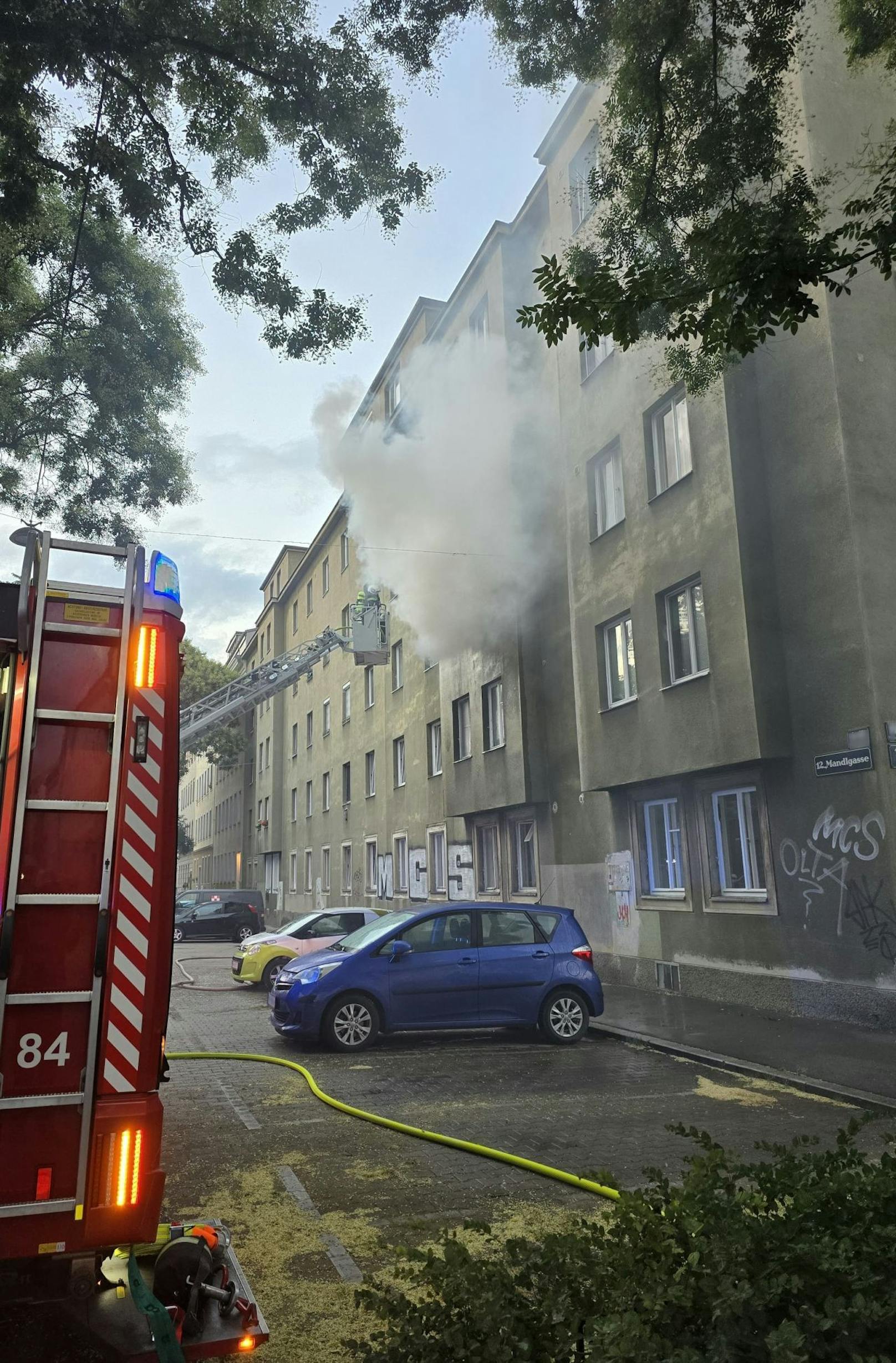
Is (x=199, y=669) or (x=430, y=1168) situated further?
(x=199, y=669)

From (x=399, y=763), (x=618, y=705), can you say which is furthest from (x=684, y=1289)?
(x=399, y=763)

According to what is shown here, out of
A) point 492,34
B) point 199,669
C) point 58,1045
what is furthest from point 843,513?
point 199,669

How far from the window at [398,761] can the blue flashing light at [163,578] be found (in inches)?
900

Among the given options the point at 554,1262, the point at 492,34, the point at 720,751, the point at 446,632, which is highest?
the point at 492,34

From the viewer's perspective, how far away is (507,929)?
10.6 m

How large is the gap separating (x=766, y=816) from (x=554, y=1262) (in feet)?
34.7

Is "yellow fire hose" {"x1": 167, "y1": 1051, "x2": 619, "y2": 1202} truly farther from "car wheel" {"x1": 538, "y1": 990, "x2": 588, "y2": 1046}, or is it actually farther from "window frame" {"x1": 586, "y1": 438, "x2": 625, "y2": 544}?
"window frame" {"x1": 586, "y1": 438, "x2": 625, "y2": 544}

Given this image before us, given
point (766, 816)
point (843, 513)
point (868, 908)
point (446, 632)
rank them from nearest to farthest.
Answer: point (868, 908) → point (843, 513) → point (766, 816) → point (446, 632)

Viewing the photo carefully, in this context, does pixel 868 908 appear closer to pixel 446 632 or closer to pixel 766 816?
pixel 766 816

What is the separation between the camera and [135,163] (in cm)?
874

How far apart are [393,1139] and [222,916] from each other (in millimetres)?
23600

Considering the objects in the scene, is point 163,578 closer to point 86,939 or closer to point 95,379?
point 86,939

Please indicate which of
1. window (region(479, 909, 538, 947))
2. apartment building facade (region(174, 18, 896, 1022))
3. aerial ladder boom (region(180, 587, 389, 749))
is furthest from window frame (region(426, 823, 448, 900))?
window (region(479, 909, 538, 947))

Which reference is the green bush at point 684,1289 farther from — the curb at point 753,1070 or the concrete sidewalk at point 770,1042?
the concrete sidewalk at point 770,1042
